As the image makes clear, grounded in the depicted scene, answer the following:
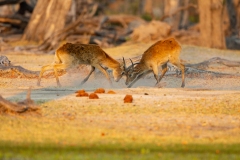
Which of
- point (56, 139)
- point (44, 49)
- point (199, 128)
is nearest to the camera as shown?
point (56, 139)

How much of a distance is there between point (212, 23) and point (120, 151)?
1997cm

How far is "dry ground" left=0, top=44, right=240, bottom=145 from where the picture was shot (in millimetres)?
9961

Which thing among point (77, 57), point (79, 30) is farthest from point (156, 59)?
point (79, 30)

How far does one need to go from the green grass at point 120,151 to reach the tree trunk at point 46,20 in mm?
18963

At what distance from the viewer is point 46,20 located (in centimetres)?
2858

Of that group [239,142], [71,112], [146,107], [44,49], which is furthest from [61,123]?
[44,49]

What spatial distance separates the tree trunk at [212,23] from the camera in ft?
91.7

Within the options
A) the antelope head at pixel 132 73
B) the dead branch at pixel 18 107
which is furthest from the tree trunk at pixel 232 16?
the dead branch at pixel 18 107

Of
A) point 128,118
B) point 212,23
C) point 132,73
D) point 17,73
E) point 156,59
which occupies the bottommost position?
point 212,23

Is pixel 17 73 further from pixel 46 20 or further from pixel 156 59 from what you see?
pixel 46 20

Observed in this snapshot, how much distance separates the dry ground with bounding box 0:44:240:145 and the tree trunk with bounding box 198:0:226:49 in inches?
528

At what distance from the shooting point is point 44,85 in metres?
16.4

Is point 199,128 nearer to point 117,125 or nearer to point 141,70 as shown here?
point 117,125

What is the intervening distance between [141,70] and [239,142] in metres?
6.63
